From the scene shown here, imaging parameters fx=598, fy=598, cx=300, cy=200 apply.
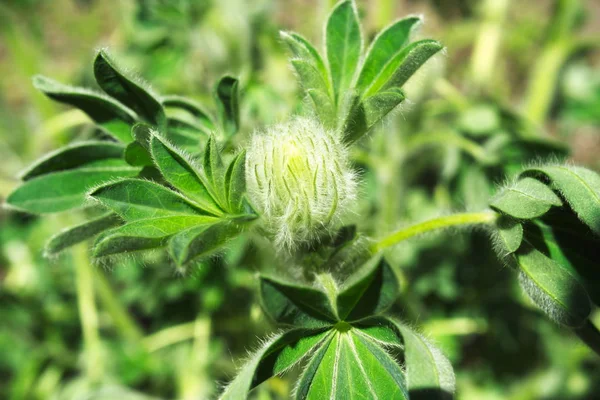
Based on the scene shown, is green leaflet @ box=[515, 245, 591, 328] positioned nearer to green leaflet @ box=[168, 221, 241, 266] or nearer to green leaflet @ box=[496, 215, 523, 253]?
green leaflet @ box=[496, 215, 523, 253]

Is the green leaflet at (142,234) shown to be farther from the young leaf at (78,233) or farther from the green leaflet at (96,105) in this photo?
the green leaflet at (96,105)

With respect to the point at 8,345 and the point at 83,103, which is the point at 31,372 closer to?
the point at 8,345

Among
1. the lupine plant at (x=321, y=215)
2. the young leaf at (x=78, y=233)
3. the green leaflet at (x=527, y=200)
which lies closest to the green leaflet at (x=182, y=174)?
the lupine plant at (x=321, y=215)

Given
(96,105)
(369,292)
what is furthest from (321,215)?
(96,105)

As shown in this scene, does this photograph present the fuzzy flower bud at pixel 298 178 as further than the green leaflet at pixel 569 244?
No

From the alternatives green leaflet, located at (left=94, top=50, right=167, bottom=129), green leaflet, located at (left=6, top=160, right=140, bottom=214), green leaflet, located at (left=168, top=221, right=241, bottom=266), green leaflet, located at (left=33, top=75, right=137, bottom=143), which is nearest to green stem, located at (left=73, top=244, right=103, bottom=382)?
green leaflet, located at (left=6, top=160, right=140, bottom=214)

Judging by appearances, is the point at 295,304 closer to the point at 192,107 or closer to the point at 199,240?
the point at 199,240

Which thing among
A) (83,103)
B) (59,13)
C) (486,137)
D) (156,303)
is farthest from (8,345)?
(59,13)
